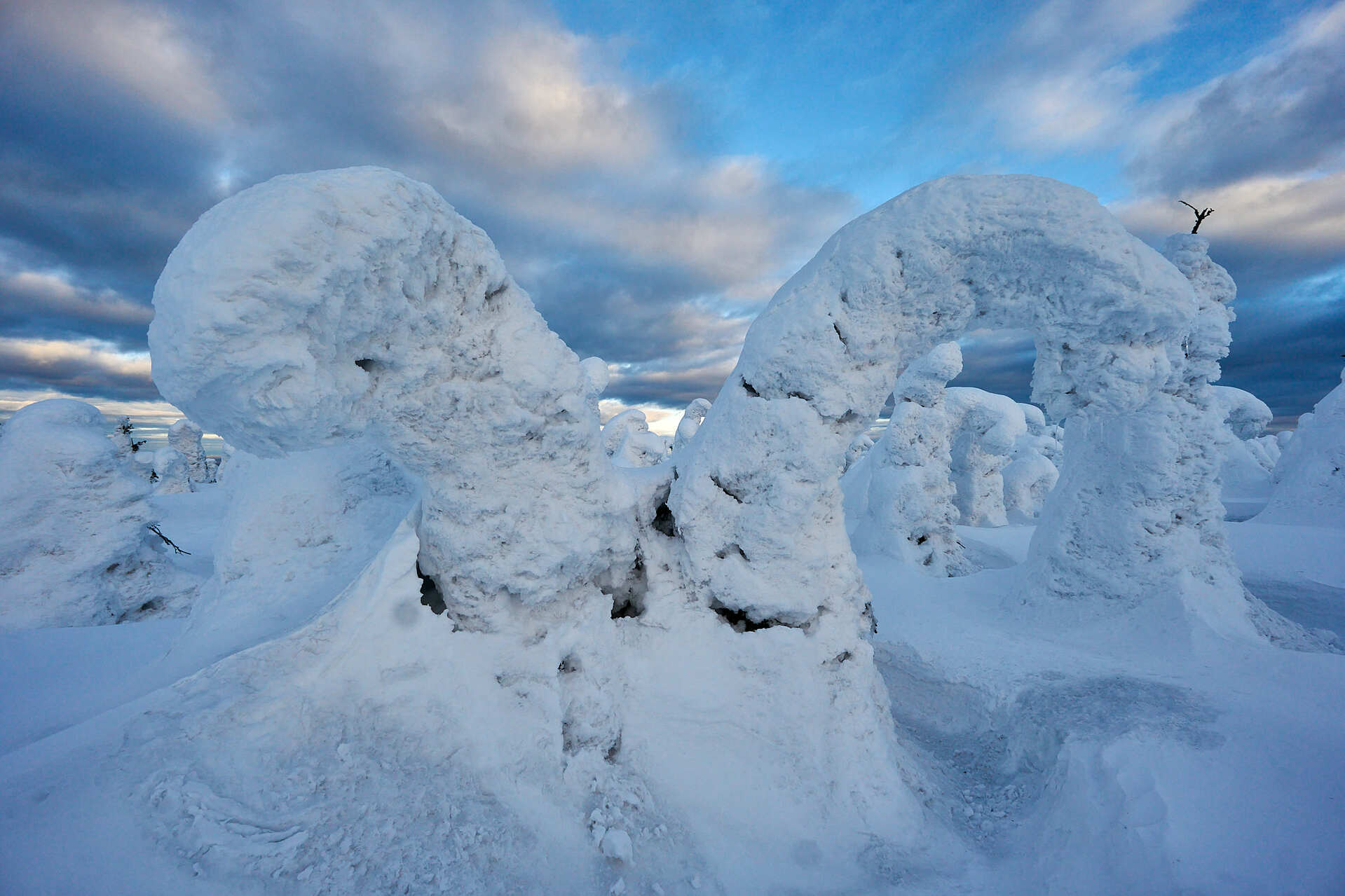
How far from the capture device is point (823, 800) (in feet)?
11.9

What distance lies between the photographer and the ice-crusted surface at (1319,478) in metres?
11.8

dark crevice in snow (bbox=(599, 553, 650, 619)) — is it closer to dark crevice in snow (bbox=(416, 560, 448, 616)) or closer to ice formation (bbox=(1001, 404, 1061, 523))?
dark crevice in snow (bbox=(416, 560, 448, 616))

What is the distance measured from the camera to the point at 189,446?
104 feet

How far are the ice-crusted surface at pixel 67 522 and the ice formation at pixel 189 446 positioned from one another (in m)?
28.1

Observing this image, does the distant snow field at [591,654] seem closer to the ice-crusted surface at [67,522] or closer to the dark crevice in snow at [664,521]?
the dark crevice in snow at [664,521]

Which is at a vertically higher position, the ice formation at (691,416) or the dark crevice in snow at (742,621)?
the ice formation at (691,416)

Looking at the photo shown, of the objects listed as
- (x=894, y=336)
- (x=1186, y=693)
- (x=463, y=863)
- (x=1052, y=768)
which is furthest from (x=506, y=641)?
(x=1186, y=693)

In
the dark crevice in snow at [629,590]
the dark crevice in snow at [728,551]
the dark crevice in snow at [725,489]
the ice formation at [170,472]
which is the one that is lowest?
the ice formation at [170,472]

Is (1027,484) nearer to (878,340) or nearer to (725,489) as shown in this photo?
(878,340)

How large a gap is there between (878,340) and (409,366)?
352cm

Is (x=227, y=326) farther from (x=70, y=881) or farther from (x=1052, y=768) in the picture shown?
A: (x=1052, y=768)

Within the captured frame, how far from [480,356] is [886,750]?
4.28 m

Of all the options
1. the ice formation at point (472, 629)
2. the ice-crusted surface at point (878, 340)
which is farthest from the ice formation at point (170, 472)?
the ice-crusted surface at point (878, 340)

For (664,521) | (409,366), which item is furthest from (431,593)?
(664,521)
